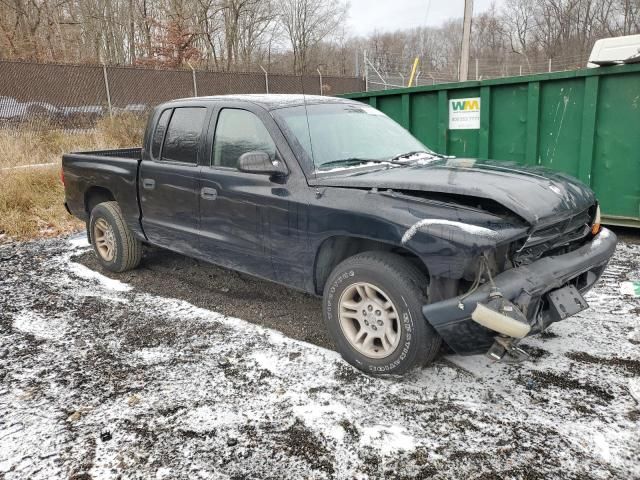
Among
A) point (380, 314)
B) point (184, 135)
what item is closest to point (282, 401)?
point (380, 314)

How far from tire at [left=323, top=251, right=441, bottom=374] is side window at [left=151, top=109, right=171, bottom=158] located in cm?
230

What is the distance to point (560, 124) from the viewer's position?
20.1ft

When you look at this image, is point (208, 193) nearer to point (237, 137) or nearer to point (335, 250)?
point (237, 137)

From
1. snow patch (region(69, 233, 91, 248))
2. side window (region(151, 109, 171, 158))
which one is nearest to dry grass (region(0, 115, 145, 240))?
snow patch (region(69, 233, 91, 248))

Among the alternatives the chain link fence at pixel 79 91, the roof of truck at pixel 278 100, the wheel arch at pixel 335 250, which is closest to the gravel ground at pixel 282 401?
the wheel arch at pixel 335 250

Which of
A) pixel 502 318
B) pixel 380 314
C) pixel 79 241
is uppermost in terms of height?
pixel 502 318

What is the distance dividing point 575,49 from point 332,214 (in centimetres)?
4516

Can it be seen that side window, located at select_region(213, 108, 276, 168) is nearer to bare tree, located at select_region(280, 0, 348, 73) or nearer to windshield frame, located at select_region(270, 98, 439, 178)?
windshield frame, located at select_region(270, 98, 439, 178)

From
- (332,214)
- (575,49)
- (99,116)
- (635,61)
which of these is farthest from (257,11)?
(332,214)

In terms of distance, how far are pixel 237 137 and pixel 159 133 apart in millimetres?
1082

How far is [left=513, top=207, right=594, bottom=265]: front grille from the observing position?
9.45 feet

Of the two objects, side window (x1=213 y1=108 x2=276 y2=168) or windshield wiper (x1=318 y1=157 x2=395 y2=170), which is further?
side window (x1=213 y1=108 x2=276 y2=168)

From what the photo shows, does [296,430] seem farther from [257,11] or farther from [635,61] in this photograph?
[257,11]

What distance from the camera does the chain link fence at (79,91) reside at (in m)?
13.1
